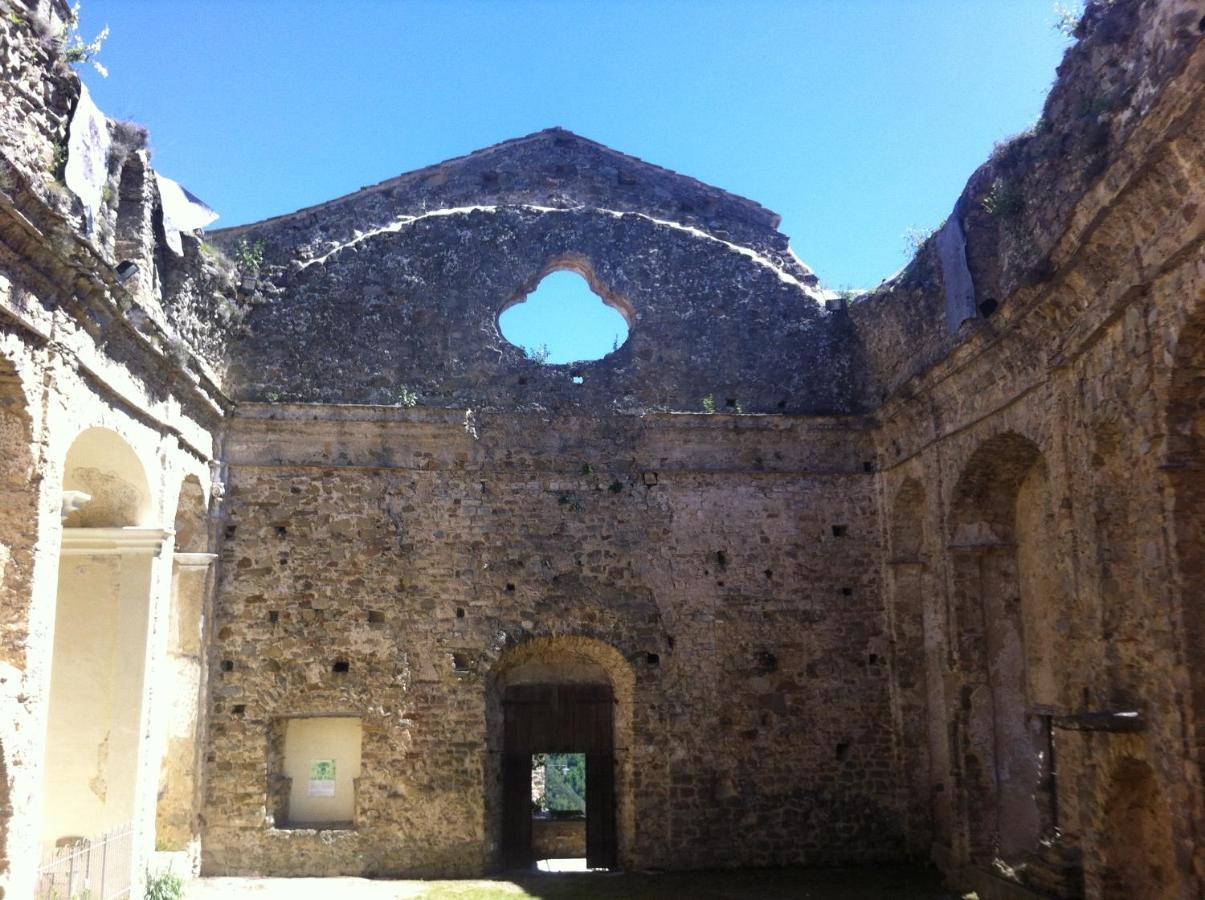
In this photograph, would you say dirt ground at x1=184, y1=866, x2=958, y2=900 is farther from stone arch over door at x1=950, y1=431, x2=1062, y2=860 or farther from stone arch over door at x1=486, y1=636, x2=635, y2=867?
stone arch over door at x1=950, y1=431, x2=1062, y2=860

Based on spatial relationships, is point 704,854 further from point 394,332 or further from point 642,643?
point 394,332

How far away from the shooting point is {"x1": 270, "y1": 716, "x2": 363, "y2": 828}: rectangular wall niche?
36.7 ft

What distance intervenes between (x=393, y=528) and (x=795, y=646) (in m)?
4.71

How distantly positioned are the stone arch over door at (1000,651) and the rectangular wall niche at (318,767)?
638 cm

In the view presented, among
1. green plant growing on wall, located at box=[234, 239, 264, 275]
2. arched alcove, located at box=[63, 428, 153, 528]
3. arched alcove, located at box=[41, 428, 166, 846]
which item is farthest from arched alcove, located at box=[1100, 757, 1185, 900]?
green plant growing on wall, located at box=[234, 239, 264, 275]

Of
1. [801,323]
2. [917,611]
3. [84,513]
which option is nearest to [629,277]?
[801,323]

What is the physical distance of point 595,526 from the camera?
1198 cm

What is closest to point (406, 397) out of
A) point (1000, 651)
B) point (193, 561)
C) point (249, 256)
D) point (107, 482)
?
point (249, 256)

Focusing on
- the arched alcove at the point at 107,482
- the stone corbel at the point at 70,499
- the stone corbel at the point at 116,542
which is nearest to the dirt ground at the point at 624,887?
the stone corbel at the point at 116,542

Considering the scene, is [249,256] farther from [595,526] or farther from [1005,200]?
[1005,200]

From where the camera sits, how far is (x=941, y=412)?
10.7m

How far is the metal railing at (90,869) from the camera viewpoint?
23.8 feet

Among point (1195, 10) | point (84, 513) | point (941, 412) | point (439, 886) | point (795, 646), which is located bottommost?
point (439, 886)

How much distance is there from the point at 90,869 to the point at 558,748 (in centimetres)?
518
